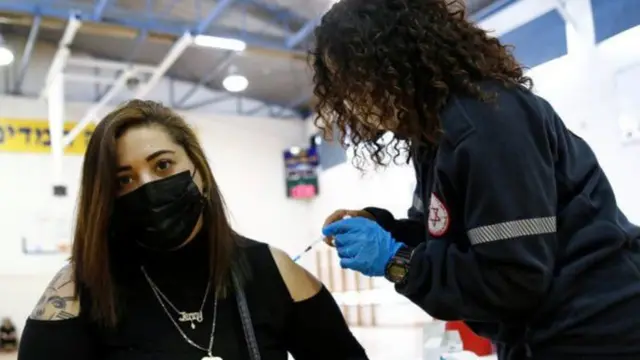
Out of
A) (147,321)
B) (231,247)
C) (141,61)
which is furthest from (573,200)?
(141,61)

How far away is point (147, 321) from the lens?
1354 mm

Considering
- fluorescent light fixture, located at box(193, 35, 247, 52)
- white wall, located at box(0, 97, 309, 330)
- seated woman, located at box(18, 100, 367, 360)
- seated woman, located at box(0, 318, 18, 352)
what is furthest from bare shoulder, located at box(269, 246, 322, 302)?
seated woman, located at box(0, 318, 18, 352)

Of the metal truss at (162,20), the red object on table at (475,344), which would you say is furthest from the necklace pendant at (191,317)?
the metal truss at (162,20)

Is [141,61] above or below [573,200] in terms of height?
above

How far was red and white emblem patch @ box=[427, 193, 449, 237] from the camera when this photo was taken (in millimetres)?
1042

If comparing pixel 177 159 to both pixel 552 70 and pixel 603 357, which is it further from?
pixel 552 70

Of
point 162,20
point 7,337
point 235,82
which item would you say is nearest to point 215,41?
point 162,20

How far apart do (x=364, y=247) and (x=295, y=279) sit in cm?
41

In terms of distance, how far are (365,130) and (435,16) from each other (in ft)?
0.79

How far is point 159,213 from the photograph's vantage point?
1.36m

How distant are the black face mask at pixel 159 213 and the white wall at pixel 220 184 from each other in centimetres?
570

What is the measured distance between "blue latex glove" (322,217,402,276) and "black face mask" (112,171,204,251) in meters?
0.37

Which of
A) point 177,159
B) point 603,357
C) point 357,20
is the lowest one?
point 603,357

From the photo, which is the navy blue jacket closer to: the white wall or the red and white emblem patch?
the red and white emblem patch
